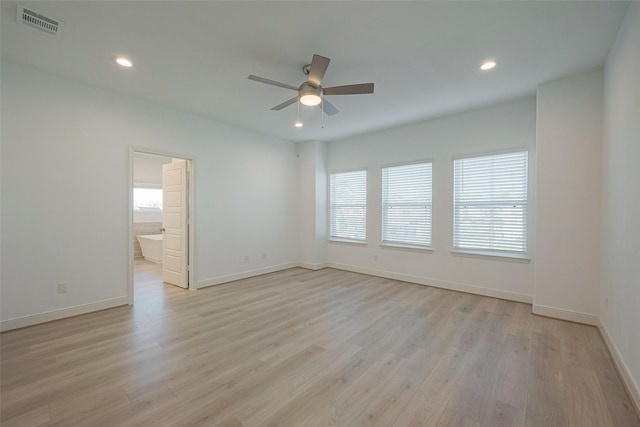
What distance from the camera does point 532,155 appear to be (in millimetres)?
3791

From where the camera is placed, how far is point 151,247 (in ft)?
23.4

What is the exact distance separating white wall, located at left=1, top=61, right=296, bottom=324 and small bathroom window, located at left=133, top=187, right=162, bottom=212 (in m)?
4.82

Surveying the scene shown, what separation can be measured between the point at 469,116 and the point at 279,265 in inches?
181

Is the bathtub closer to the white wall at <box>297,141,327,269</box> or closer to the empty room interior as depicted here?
the empty room interior

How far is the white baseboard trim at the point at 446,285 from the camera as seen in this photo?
12.8ft

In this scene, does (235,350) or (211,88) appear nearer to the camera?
(235,350)

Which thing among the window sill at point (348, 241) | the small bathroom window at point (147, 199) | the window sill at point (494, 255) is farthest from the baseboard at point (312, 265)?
the small bathroom window at point (147, 199)

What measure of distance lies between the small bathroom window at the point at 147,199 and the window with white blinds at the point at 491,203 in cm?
842

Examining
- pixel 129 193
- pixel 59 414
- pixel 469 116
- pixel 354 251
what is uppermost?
pixel 469 116

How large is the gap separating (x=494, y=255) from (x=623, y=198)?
1.98 m

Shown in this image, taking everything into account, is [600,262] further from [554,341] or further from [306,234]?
[306,234]

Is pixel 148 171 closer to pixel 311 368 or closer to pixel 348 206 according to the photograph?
pixel 348 206

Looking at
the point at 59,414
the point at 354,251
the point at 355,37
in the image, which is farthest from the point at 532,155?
the point at 59,414

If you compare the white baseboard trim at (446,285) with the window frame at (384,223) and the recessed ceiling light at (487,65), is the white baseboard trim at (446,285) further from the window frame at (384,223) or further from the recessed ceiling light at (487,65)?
the recessed ceiling light at (487,65)
